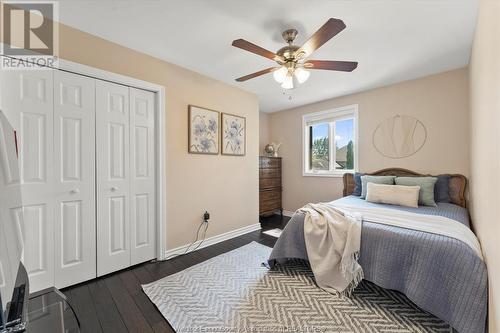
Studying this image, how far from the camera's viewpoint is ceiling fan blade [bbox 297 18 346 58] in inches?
53.1

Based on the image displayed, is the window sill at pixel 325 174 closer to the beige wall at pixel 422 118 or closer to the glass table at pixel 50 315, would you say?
the beige wall at pixel 422 118

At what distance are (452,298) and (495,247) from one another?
491 mm

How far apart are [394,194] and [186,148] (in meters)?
2.73

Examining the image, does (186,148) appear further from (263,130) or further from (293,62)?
(263,130)

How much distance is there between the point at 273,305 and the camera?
1.67 metres

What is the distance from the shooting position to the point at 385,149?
329 cm

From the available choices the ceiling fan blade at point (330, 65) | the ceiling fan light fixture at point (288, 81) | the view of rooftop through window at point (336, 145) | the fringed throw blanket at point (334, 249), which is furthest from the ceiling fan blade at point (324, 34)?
the view of rooftop through window at point (336, 145)

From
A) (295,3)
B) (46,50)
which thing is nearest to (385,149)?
(295,3)

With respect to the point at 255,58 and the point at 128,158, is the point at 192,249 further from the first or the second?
the point at 255,58

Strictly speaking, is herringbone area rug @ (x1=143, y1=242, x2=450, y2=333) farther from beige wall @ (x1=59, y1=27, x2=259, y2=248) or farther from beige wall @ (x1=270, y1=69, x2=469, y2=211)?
beige wall @ (x1=270, y1=69, x2=469, y2=211)

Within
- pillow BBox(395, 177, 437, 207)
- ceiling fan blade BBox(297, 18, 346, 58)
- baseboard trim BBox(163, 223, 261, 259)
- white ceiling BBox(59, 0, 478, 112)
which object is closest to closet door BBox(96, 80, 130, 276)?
baseboard trim BBox(163, 223, 261, 259)

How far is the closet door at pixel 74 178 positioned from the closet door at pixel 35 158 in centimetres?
5

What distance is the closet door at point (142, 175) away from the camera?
2.30 m

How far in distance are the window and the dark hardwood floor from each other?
2.68m
